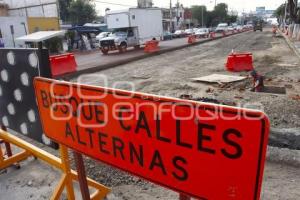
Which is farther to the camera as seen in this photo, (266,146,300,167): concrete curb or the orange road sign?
(266,146,300,167): concrete curb

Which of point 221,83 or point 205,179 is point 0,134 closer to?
point 205,179

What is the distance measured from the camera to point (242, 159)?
170 cm

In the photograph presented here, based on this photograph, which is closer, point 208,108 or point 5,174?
point 208,108

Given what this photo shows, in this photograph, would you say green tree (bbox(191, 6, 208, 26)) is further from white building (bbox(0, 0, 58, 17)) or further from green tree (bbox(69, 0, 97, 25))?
white building (bbox(0, 0, 58, 17))

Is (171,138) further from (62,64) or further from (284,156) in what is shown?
(62,64)

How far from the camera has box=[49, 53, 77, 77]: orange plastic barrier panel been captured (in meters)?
13.8

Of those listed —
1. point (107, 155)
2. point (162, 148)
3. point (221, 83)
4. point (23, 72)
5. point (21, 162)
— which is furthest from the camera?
point (221, 83)

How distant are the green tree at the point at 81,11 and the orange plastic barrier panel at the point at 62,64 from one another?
59071 mm

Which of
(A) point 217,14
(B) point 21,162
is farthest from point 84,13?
(B) point 21,162

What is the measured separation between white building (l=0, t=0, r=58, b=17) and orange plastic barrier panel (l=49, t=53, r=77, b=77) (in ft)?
89.2

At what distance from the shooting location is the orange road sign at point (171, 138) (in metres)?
1.69

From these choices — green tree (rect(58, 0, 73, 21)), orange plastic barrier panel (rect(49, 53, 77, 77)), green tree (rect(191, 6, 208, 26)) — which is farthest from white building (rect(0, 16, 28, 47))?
green tree (rect(191, 6, 208, 26))

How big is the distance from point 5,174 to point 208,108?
13.0 feet

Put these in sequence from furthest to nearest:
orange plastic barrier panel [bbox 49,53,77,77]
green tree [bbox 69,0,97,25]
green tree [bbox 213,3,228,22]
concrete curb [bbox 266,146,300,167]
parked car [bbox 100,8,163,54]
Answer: green tree [bbox 213,3,228,22] → green tree [bbox 69,0,97,25] → parked car [bbox 100,8,163,54] → orange plastic barrier panel [bbox 49,53,77,77] → concrete curb [bbox 266,146,300,167]
